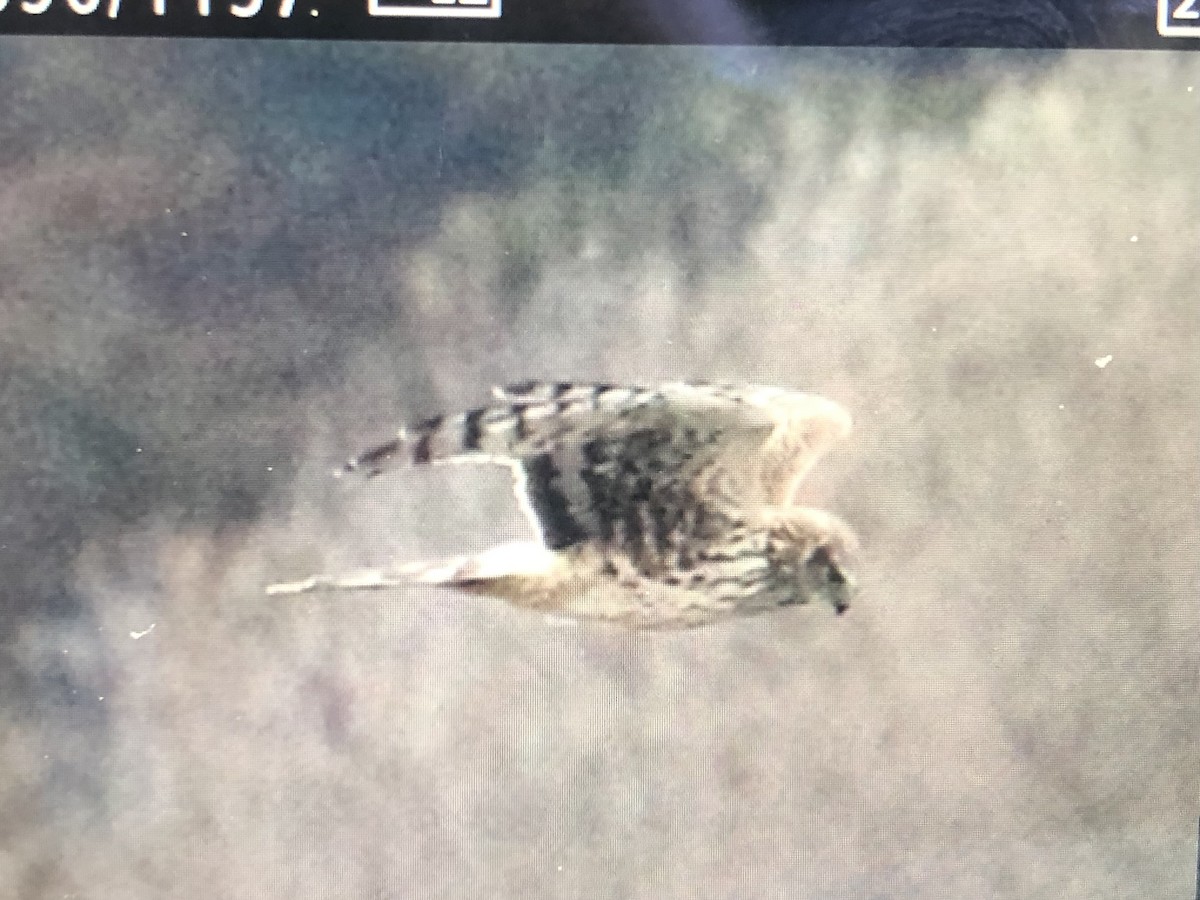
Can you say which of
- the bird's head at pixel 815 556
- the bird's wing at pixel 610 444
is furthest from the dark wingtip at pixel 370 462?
the bird's head at pixel 815 556

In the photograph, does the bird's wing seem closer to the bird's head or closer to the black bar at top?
the bird's head

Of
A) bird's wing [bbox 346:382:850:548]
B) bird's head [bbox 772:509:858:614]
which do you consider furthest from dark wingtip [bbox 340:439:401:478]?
bird's head [bbox 772:509:858:614]

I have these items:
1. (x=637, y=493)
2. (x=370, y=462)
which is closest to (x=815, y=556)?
(x=637, y=493)

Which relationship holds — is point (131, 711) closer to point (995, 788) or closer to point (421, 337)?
point (421, 337)

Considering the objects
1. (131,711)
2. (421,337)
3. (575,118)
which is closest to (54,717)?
(131,711)

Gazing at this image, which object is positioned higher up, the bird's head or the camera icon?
the camera icon

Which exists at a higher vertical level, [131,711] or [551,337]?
Result: [551,337]

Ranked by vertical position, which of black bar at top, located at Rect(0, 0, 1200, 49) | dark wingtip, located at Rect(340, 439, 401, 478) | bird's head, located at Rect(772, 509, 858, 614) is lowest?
bird's head, located at Rect(772, 509, 858, 614)
